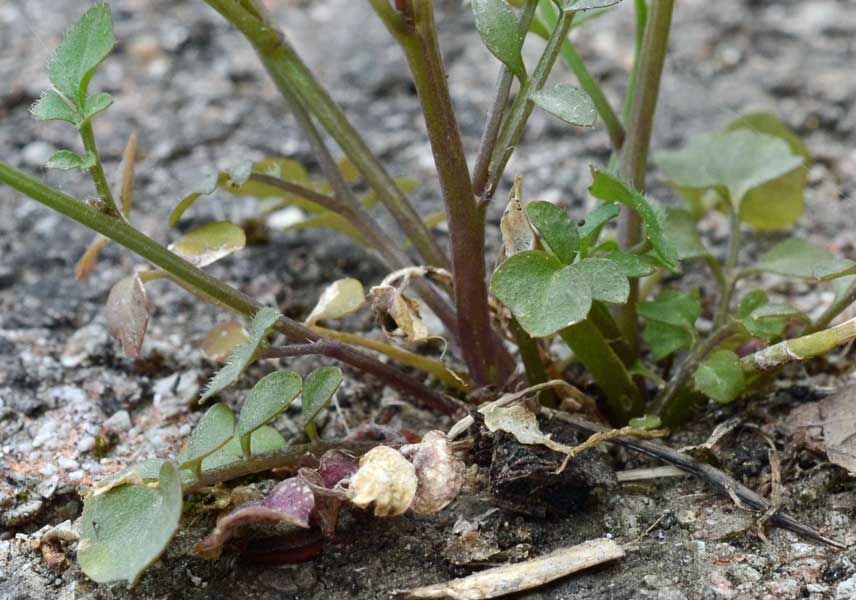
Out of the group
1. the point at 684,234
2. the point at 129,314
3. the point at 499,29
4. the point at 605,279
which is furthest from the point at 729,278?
the point at 129,314

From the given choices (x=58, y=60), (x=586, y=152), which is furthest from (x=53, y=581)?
(x=586, y=152)

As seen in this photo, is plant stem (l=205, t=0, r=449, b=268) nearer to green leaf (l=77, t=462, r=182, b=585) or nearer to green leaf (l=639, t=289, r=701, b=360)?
green leaf (l=639, t=289, r=701, b=360)

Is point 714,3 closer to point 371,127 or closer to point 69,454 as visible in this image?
point 371,127

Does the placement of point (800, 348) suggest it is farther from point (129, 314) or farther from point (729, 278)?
point (129, 314)

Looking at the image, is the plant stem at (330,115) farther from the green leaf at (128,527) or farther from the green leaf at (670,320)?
the green leaf at (128,527)

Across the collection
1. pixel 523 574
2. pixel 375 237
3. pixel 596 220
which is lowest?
pixel 523 574

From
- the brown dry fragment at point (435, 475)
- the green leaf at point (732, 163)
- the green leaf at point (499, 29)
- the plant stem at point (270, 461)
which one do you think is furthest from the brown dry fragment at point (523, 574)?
the green leaf at point (732, 163)
